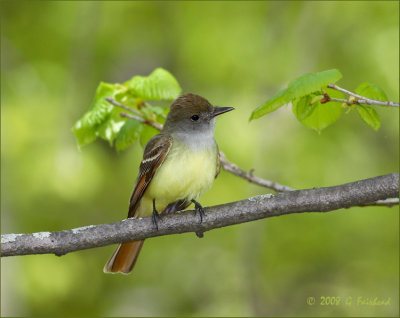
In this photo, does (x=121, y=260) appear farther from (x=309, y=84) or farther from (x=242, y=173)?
(x=309, y=84)

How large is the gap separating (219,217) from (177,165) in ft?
2.80

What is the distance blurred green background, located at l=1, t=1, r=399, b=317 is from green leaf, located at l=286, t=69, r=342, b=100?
12.0ft

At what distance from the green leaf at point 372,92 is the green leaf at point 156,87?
1516 mm

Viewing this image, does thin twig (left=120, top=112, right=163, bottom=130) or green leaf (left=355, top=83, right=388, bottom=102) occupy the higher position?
green leaf (left=355, top=83, right=388, bottom=102)

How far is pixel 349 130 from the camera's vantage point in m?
8.53

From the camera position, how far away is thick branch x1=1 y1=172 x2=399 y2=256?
3.65m

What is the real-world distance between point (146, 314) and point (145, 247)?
1.23 m

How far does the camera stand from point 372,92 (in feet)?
12.9

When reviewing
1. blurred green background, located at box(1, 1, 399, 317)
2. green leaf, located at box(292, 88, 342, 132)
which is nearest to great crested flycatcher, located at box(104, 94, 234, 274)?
green leaf, located at box(292, 88, 342, 132)

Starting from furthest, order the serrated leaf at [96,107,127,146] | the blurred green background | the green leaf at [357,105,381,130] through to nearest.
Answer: the blurred green background, the serrated leaf at [96,107,127,146], the green leaf at [357,105,381,130]

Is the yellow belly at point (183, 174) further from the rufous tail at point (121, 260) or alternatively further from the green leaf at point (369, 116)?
the green leaf at point (369, 116)

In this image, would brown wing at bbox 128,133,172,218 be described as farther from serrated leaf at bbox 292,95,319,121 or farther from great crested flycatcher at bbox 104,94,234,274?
serrated leaf at bbox 292,95,319,121

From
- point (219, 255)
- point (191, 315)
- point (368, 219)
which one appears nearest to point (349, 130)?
point (368, 219)

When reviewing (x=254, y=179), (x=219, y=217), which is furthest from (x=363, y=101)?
(x=254, y=179)
